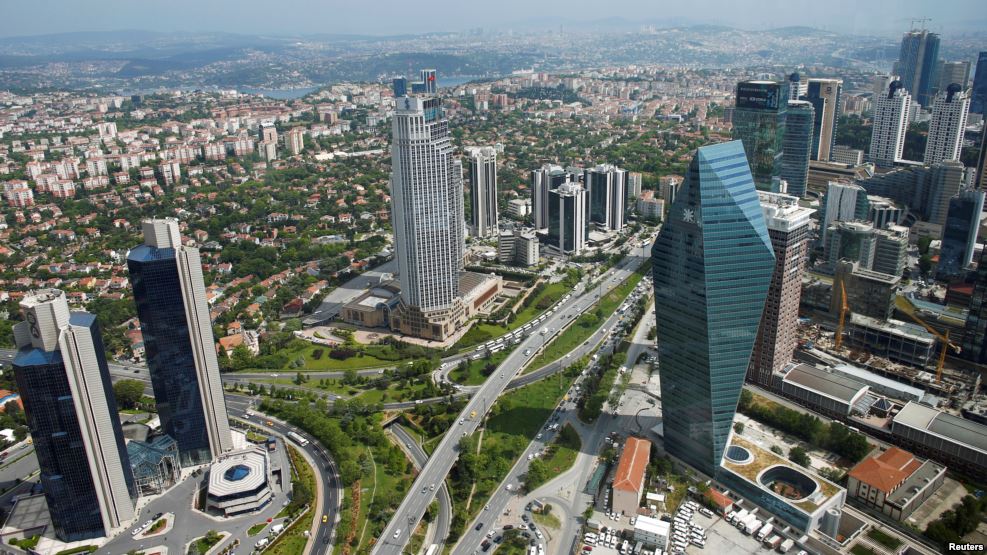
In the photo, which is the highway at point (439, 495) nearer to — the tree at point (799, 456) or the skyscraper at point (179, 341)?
the skyscraper at point (179, 341)

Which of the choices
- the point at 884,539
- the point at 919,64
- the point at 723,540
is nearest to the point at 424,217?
the point at 723,540

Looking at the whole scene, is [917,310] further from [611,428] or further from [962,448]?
[611,428]

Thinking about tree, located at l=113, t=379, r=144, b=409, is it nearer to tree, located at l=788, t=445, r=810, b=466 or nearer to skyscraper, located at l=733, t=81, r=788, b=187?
tree, located at l=788, t=445, r=810, b=466

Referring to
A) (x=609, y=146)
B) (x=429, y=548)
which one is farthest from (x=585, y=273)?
(x=609, y=146)

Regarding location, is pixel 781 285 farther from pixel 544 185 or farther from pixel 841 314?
pixel 544 185

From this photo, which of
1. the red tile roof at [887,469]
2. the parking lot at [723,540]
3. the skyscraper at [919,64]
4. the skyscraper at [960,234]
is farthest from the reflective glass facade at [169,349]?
the skyscraper at [919,64]

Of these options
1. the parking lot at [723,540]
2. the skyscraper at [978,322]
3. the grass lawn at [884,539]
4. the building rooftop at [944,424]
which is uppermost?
the skyscraper at [978,322]
